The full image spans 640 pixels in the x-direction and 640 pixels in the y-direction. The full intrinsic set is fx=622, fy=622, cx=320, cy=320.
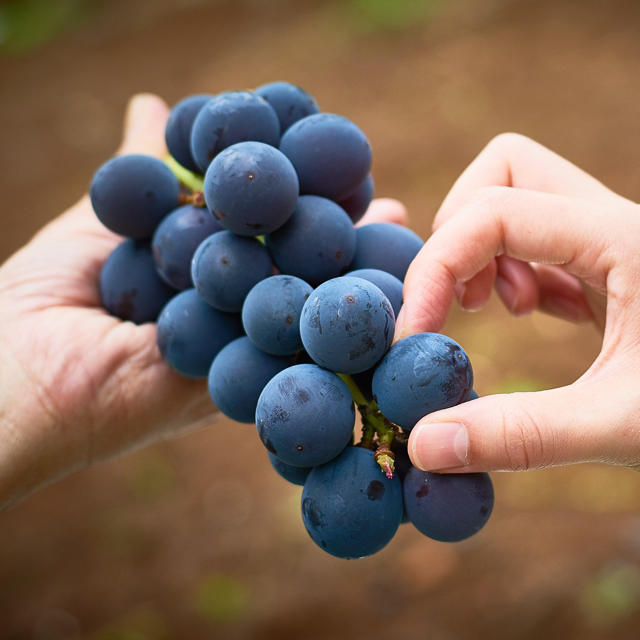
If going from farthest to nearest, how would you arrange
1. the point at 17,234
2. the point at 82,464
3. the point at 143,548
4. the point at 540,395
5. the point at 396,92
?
1. the point at 396,92
2. the point at 17,234
3. the point at 143,548
4. the point at 82,464
5. the point at 540,395

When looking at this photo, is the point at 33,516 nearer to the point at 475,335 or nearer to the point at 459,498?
the point at 475,335

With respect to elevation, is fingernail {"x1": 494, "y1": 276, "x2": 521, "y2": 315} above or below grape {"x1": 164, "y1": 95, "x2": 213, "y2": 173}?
below

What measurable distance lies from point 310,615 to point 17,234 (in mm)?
2855

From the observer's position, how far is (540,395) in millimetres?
778

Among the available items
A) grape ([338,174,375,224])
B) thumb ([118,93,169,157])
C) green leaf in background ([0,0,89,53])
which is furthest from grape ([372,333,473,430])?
green leaf in background ([0,0,89,53])

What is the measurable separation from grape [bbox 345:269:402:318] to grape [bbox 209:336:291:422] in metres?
0.17

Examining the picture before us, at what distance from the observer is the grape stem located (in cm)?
82

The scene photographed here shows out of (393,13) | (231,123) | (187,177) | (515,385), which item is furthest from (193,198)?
(393,13)

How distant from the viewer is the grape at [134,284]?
1182 mm

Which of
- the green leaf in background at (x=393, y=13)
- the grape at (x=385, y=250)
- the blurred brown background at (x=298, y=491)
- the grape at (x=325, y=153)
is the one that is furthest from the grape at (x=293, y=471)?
the green leaf in background at (x=393, y=13)

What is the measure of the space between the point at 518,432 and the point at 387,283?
0.29 m

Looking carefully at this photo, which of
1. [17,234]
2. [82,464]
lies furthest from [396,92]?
[82,464]

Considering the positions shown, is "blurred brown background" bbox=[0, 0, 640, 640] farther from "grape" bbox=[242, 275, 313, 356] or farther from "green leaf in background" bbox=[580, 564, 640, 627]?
"grape" bbox=[242, 275, 313, 356]

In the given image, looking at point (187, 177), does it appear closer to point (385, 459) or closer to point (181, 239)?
Result: point (181, 239)
